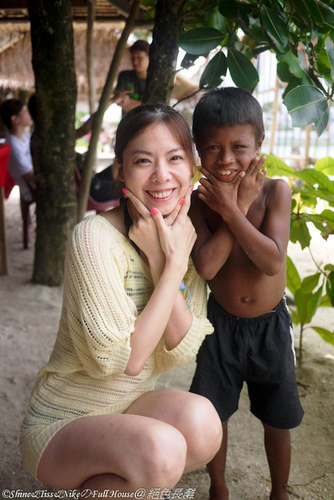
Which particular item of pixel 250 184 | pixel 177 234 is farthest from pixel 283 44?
pixel 177 234

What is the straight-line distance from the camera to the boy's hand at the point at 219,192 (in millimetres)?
1446

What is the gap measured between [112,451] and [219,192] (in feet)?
2.58

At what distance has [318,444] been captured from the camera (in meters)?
2.03

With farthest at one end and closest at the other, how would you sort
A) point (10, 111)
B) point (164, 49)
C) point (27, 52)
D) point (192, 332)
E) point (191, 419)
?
point (27, 52)
point (10, 111)
point (164, 49)
point (192, 332)
point (191, 419)

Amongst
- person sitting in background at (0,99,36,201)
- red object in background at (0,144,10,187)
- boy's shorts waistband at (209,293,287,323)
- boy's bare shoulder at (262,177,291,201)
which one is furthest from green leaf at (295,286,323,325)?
person sitting in background at (0,99,36,201)

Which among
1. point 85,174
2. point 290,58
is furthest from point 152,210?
point 85,174

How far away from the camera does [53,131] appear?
3.42 m

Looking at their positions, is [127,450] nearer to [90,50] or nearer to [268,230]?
[268,230]

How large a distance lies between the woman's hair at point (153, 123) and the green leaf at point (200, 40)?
30 centimetres

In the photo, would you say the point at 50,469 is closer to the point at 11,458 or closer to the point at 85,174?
the point at 11,458

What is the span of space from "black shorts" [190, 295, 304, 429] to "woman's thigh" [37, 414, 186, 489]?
448 mm

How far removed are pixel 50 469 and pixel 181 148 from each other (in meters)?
0.95

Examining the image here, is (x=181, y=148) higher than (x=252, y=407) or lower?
higher

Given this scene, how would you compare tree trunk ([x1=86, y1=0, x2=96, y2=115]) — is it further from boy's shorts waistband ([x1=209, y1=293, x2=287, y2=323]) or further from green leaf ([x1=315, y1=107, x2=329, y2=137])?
boy's shorts waistband ([x1=209, y1=293, x2=287, y2=323])
